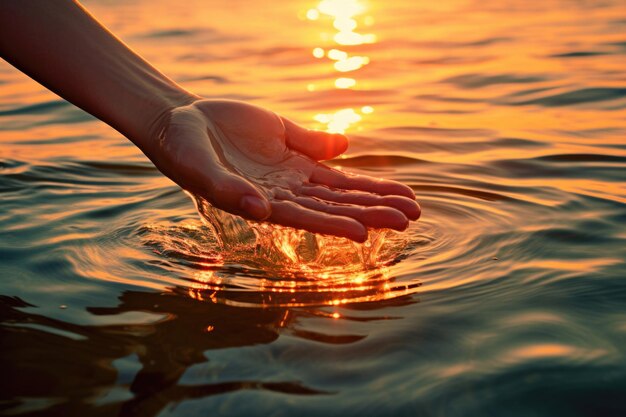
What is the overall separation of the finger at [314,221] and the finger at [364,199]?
29 centimetres

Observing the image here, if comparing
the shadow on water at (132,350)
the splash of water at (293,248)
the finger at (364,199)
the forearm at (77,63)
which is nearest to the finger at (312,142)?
the finger at (364,199)

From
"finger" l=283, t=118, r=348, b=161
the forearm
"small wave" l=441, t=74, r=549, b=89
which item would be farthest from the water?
the forearm

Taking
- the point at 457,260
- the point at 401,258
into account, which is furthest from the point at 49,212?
the point at 457,260

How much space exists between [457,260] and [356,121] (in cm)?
303

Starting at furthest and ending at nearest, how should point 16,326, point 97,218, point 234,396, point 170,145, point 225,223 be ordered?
point 97,218 < point 225,223 < point 170,145 < point 16,326 < point 234,396

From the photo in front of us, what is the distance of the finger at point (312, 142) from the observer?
3750 mm

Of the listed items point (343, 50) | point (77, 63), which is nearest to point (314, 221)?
point (77, 63)

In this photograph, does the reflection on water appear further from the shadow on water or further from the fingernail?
the fingernail

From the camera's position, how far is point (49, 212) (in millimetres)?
4023

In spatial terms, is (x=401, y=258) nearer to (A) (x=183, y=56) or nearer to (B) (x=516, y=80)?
(B) (x=516, y=80)

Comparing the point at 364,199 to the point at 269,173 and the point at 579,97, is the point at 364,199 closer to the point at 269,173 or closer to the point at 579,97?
the point at 269,173

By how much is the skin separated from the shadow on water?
0.42m

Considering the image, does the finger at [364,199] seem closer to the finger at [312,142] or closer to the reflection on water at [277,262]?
the reflection on water at [277,262]

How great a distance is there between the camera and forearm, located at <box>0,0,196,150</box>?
3.36 metres
